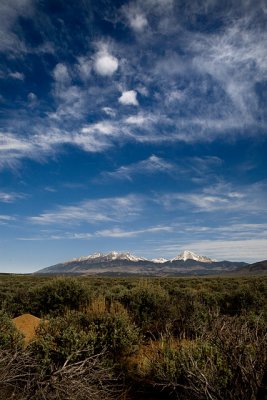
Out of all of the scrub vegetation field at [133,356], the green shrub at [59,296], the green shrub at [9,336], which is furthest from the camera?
the green shrub at [59,296]

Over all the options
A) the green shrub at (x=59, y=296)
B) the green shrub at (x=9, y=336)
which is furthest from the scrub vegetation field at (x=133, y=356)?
the green shrub at (x=59, y=296)

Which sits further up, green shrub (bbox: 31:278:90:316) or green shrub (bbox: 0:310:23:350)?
green shrub (bbox: 31:278:90:316)

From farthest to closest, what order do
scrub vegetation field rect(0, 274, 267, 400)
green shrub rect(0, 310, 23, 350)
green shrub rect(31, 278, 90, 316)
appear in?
green shrub rect(31, 278, 90, 316) < green shrub rect(0, 310, 23, 350) < scrub vegetation field rect(0, 274, 267, 400)

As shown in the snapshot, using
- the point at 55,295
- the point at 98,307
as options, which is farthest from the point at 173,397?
the point at 55,295

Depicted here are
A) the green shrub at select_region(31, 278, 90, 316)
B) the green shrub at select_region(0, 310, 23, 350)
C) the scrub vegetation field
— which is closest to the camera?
the scrub vegetation field

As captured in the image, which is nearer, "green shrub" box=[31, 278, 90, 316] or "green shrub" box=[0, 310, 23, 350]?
"green shrub" box=[0, 310, 23, 350]

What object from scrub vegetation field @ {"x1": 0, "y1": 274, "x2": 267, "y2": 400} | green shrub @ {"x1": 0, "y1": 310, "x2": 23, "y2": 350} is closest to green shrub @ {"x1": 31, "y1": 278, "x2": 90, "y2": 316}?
scrub vegetation field @ {"x1": 0, "y1": 274, "x2": 267, "y2": 400}

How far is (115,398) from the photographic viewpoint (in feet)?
22.5

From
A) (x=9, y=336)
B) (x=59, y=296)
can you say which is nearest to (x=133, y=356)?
(x=9, y=336)

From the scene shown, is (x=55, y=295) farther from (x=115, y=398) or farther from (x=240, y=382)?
(x=240, y=382)

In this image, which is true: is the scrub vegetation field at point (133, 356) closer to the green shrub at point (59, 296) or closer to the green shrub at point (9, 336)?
the green shrub at point (9, 336)

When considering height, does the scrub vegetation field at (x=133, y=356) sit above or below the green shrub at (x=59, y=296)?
below

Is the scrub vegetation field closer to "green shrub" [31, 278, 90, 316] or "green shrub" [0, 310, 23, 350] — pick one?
"green shrub" [0, 310, 23, 350]

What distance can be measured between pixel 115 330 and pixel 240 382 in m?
3.95
